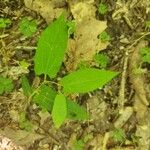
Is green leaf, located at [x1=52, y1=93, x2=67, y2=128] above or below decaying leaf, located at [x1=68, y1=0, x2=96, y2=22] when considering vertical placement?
below

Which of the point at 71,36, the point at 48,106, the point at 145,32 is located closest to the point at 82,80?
the point at 48,106

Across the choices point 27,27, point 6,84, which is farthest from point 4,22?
point 6,84

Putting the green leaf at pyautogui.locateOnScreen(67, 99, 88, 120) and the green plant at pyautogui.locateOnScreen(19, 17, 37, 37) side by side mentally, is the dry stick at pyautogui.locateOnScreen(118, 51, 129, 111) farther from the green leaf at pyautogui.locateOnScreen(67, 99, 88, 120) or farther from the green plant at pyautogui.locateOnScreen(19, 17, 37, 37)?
the green plant at pyautogui.locateOnScreen(19, 17, 37, 37)

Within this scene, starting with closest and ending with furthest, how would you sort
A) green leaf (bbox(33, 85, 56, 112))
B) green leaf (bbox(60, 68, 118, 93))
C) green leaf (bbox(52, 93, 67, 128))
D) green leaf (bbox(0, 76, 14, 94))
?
1. green leaf (bbox(60, 68, 118, 93))
2. green leaf (bbox(52, 93, 67, 128))
3. green leaf (bbox(33, 85, 56, 112))
4. green leaf (bbox(0, 76, 14, 94))

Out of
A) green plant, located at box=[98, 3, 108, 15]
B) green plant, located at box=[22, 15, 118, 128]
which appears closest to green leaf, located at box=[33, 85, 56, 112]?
green plant, located at box=[22, 15, 118, 128]

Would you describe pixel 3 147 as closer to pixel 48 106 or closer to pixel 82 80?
pixel 48 106

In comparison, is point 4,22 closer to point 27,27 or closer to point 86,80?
point 27,27
